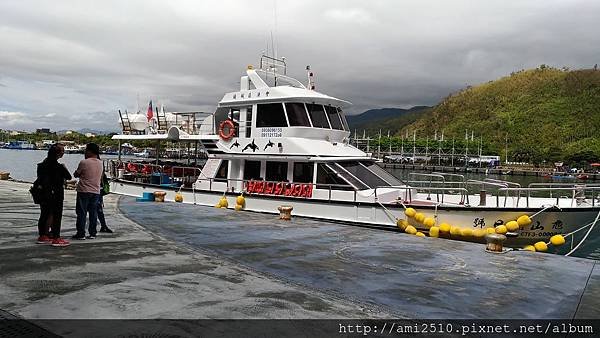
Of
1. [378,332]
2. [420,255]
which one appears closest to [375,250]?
[420,255]

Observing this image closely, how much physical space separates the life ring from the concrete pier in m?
6.81

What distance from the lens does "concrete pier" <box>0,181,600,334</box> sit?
427 centimetres

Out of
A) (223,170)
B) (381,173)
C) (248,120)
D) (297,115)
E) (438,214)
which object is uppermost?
(297,115)

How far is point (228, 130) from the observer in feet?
50.4

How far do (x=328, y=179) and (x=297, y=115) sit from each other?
7.84 ft

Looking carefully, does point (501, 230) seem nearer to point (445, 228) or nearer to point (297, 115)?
point (445, 228)

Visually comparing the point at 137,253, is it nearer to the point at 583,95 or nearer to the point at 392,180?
the point at 392,180

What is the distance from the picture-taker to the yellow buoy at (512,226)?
10.2 metres

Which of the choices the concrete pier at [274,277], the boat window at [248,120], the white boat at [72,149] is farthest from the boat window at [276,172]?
the white boat at [72,149]

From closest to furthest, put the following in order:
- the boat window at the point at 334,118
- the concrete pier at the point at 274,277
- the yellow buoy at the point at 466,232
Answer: the concrete pier at the point at 274,277, the yellow buoy at the point at 466,232, the boat window at the point at 334,118

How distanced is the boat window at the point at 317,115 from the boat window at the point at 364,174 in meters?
1.77

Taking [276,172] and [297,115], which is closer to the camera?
[297,115]

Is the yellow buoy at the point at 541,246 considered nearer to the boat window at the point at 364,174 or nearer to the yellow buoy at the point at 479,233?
the yellow buoy at the point at 479,233

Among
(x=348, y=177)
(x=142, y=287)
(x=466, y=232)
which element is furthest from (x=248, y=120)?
(x=142, y=287)
